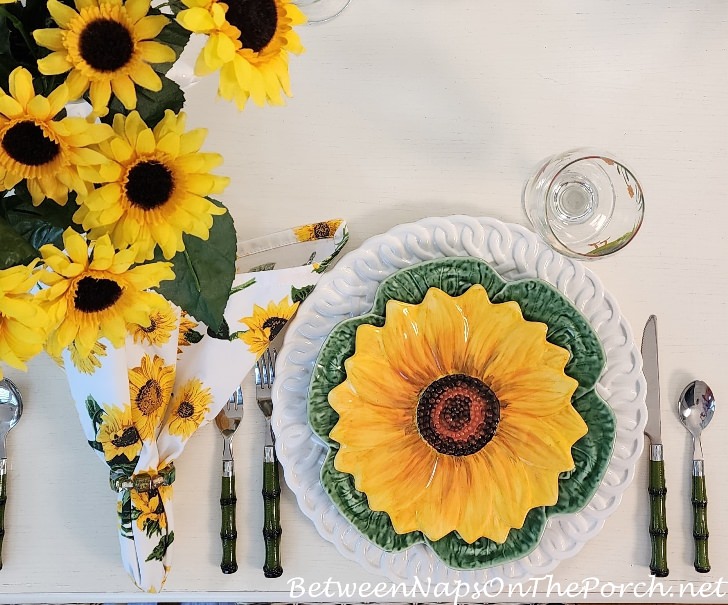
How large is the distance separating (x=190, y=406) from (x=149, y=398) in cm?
4

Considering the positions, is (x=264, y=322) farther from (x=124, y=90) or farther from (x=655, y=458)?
(x=655, y=458)

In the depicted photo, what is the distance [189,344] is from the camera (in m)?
0.66

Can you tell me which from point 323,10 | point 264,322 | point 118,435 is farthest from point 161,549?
point 323,10

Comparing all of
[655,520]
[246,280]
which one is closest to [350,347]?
[246,280]

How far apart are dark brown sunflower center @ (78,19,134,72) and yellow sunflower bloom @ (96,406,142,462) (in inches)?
14.0

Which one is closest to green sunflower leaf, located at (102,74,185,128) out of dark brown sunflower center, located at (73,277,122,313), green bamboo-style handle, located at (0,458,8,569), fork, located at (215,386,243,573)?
dark brown sunflower center, located at (73,277,122,313)

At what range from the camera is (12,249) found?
34cm

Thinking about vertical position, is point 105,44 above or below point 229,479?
above

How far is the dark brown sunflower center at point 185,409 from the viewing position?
2.15ft

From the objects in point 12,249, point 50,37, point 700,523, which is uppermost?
point 50,37

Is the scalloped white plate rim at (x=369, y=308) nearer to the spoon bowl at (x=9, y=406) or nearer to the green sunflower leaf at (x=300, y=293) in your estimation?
the green sunflower leaf at (x=300, y=293)

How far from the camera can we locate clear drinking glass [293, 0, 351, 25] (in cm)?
66

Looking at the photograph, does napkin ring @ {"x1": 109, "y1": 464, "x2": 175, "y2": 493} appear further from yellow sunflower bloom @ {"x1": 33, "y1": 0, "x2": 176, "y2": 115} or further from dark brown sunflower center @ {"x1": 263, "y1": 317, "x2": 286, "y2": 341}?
yellow sunflower bloom @ {"x1": 33, "y1": 0, "x2": 176, "y2": 115}

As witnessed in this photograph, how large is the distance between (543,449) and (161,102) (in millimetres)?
474
